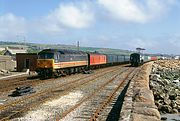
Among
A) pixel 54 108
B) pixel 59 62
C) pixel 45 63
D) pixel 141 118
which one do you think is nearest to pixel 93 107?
pixel 54 108

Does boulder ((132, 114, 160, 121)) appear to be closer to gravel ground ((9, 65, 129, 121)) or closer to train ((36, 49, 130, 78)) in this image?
gravel ground ((9, 65, 129, 121))

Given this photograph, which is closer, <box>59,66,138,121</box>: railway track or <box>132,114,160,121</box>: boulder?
<box>132,114,160,121</box>: boulder

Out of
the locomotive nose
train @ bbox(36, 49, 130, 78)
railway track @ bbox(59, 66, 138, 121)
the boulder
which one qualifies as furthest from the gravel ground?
train @ bbox(36, 49, 130, 78)

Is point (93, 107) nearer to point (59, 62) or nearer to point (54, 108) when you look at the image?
point (54, 108)

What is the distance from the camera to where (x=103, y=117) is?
51.5 ft

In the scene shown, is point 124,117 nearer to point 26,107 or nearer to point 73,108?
point 73,108

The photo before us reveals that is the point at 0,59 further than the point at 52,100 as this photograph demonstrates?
Yes

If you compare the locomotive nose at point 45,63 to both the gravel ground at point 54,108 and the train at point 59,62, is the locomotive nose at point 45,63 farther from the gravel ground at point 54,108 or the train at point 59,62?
the gravel ground at point 54,108

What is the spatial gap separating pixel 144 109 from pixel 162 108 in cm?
897

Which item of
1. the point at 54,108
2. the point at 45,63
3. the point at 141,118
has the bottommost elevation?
the point at 54,108

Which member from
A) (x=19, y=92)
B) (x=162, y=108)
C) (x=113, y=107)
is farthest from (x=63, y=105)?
(x=162, y=108)

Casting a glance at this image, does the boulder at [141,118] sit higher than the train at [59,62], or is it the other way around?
the train at [59,62]

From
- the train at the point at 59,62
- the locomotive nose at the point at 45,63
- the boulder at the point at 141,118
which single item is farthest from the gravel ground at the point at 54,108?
the train at the point at 59,62

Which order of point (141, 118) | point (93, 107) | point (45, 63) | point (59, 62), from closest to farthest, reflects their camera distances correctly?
1. point (141, 118)
2. point (93, 107)
3. point (45, 63)
4. point (59, 62)
